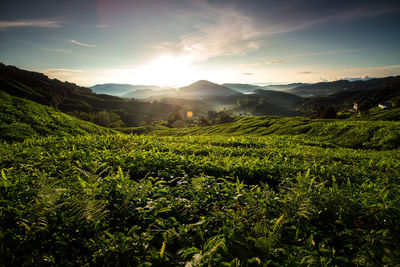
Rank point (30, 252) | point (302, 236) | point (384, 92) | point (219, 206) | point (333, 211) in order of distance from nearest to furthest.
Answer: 1. point (30, 252)
2. point (302, 236)
3. point (333, 211)
4. point (219, 206)
5. point (384, 92)

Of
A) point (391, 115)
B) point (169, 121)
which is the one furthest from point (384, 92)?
point (169, 121)

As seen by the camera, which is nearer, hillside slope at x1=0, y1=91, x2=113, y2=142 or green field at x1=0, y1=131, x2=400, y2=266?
green field at x1=0, y1=131, x2=400, y2=266

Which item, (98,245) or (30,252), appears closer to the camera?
(30,252)

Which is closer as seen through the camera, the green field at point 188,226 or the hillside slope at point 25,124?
the green field at point 188,226

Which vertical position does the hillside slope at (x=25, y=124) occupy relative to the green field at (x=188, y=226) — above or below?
above

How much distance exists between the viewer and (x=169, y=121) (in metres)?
153

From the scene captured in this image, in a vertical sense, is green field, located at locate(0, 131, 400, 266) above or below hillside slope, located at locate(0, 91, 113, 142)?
below

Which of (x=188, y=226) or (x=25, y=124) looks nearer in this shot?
(x=188, y=226)

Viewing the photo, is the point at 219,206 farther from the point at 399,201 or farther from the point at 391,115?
the point at 391,115

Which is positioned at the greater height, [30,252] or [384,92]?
[384,92]

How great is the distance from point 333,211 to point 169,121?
498 ft

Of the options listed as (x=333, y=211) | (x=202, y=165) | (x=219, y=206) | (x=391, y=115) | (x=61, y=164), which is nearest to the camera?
(x=333, y=211)

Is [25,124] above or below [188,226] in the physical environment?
above

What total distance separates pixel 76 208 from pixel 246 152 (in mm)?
9387
